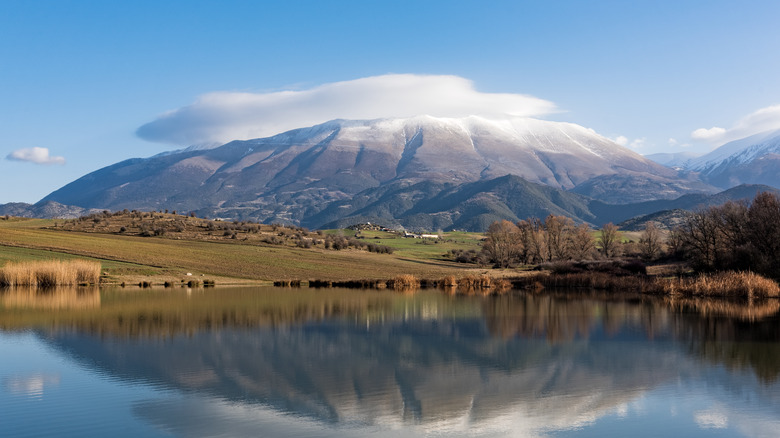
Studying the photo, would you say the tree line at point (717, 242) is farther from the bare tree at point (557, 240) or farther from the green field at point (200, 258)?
the green field at point (200, 258)

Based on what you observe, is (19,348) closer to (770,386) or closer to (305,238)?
(770,386)

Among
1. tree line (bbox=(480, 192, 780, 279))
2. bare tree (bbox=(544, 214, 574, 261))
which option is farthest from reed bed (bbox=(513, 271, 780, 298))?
bare tree (bbox=(544, 214, 574, 261))

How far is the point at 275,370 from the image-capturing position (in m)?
23.6

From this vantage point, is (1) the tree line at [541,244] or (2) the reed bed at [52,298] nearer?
(2) the reed bed at [52,298]

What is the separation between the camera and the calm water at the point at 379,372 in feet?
56.2

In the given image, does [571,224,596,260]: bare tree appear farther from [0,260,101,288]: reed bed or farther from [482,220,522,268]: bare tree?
[0,260,101,288]: reed bed

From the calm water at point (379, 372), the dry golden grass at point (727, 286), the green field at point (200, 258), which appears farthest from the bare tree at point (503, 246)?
the calm water at point (379, 372)

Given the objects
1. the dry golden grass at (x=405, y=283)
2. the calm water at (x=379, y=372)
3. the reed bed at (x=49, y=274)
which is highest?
the reed bed at (x=49, y=274)

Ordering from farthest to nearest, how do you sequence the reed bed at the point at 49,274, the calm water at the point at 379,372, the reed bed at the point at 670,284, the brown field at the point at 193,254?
1. the brown field at the point at 193,254
2. the reed bed at the point at 49,274
3. the reed bed at the point at 670,284
4. the calm water at the point at 379,372

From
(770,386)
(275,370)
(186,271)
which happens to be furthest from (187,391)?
(186,271)

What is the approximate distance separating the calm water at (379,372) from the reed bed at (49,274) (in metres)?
17.9

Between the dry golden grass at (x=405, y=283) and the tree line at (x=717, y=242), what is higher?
the tree line at (x=717, y=242)

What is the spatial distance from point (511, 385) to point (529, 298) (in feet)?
124

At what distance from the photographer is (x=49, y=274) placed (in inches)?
2399
